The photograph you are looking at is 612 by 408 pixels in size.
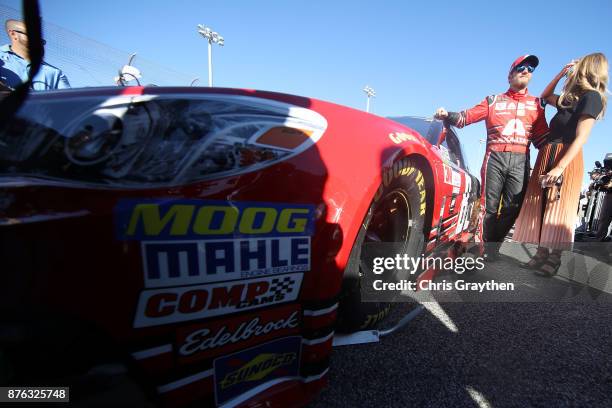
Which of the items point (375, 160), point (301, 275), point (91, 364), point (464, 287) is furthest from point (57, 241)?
point (464, 287)

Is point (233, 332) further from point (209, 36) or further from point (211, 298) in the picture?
point (209, 36)

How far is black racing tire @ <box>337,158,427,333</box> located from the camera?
1.08m

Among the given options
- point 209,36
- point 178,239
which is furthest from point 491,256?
point 209,36

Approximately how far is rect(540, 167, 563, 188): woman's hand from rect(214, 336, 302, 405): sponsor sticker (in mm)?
2557

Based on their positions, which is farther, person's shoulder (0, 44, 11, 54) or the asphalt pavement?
person's shoulder (0, 44, 11, 54)

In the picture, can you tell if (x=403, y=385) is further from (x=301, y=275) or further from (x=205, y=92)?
(x=205, y=92)

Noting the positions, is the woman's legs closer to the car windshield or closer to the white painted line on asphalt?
the car windshield

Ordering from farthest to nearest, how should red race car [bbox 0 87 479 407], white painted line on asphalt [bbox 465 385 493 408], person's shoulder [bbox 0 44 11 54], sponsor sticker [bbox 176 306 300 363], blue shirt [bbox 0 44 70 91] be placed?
person's shoulder [bbox 0 44 11 54], blue shirt [bbox 0 44 70 91], white painted line on asphalt [bbox 465 385 493 408], sponsor sticker [bbox 176 306 300 363], red race car [bbox 0 87 479 407]

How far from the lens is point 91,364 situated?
65 centimetres

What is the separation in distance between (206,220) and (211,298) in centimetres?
21

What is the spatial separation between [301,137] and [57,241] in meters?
0.62

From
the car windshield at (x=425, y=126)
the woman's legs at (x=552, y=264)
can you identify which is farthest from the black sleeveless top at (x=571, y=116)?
the car windshield at (x=425, y=126)

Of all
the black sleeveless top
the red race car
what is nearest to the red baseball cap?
the black sleeveless top

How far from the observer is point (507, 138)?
103 inches
